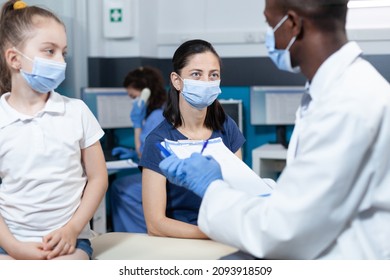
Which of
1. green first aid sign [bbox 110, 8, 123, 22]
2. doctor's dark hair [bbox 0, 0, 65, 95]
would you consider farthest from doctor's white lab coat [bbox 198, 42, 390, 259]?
green first aid sign [bbox 110, 8, 123, 22]

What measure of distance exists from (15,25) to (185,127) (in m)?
0.57

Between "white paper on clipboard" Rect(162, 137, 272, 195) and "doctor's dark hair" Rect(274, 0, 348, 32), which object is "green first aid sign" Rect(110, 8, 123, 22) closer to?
"white paper on clipboard" Rect(162, 137, 272, 195)

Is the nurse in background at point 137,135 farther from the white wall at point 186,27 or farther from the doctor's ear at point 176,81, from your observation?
the doctor's ear at point 176,81

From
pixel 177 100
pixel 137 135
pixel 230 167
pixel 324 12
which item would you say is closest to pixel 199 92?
pixel 177 100

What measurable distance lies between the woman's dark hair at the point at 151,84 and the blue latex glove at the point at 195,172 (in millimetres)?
2208

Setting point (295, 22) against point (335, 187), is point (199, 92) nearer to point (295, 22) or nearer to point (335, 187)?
point (295, 22)

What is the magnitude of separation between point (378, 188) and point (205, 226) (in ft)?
1.05

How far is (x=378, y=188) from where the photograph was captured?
0.91m

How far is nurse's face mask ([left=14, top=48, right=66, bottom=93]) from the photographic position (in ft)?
4.17

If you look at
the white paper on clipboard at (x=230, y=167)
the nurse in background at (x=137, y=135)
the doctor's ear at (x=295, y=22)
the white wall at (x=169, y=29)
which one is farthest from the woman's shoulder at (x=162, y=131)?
the white wall at (x=169, y=29)

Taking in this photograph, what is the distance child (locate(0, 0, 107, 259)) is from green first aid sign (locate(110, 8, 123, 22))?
2461 millimetres

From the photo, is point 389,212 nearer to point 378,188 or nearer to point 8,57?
point 378,188
